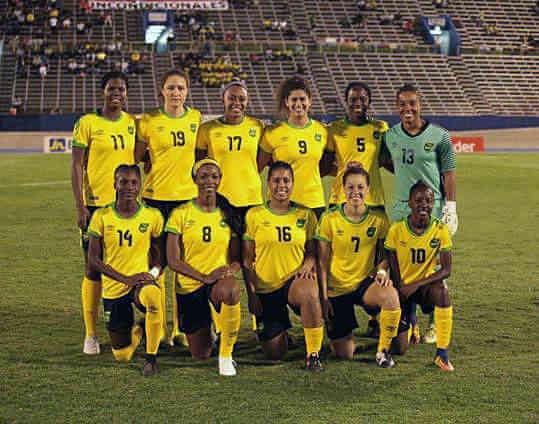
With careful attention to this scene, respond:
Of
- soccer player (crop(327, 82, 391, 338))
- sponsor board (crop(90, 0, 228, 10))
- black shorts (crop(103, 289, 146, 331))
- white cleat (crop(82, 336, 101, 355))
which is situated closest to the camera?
black shorts (crop(103, 289, 146, 331))

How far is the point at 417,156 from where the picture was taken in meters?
6.04

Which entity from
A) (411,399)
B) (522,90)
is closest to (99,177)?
(411,399)

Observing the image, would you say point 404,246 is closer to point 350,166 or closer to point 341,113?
point 350,166

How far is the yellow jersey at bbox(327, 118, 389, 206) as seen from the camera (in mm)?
6246

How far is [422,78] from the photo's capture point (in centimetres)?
4275

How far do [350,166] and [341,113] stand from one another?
108 ft

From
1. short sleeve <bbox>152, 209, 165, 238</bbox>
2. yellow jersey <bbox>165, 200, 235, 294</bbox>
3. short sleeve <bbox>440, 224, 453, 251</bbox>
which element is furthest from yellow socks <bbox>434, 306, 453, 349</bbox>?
short sleeve <bbox>152, 209, 165, 238</bbox>

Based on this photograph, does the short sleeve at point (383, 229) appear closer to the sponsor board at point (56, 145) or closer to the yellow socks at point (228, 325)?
the yellow socks at point (228, 325)

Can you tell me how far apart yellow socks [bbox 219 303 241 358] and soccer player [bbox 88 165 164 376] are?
442mm

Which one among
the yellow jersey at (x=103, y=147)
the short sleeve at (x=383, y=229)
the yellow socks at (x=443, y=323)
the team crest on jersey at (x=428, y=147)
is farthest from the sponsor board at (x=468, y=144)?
the yellow socks at (x=443, y=323)

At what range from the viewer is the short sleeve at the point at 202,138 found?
606 cm

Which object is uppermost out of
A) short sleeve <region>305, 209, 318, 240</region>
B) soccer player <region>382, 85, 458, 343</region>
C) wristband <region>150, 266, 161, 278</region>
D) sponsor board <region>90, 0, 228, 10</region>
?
sponsor board <region>90, 0, 228, 10</region>

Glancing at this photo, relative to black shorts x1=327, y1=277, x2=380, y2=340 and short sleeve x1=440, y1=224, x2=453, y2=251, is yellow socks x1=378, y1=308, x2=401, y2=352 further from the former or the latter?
short sleeve x1=440, y1=224, x2=453, y2=251

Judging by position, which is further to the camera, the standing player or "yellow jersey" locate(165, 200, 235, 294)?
the standing player
